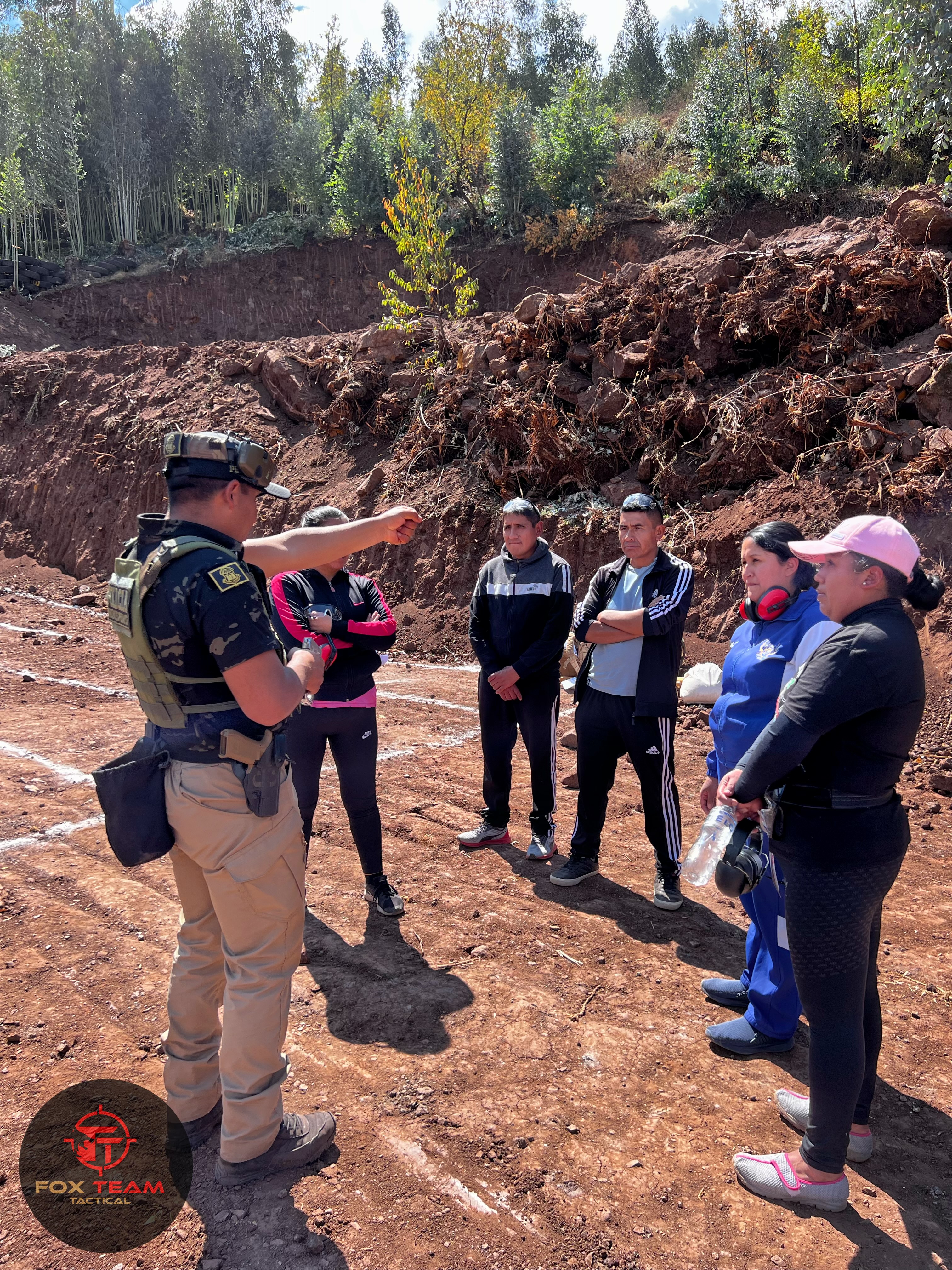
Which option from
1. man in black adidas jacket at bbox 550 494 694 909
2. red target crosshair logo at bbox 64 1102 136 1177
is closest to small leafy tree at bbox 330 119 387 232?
man in black adidas jacket at bbox 550 494 694 909

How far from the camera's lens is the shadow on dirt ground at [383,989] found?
3.29 meters

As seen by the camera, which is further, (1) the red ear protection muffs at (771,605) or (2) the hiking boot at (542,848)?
Answer: (2) the hiking boot at (542,848)

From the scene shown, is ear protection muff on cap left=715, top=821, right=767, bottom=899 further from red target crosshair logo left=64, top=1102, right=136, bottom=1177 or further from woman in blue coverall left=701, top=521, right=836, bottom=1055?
red target crosshair logo left=64, top=1102, right=136, bottom=1177

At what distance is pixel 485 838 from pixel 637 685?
4.98 feet

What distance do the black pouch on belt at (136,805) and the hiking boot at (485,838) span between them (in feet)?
9.58

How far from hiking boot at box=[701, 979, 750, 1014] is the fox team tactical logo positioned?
2166 millimetres

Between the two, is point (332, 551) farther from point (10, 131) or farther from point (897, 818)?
point (10, 131)

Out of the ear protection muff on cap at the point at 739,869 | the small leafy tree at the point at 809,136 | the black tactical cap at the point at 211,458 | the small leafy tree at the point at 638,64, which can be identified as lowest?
the ear protection muff on cap at the point at 739,869

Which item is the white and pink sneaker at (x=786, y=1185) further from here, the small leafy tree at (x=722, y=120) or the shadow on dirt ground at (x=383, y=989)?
the small leafy tree at (x=722, y=120)

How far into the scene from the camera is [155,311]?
97.8 ft

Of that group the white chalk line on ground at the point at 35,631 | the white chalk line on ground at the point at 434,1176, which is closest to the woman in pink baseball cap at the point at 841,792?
the white chalk line on ground at the point at 434,1176

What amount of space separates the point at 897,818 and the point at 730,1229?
1296 mm

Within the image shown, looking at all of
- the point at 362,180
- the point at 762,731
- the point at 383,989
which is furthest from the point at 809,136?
the point at 383,989

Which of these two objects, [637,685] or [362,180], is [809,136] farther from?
[637,685]
